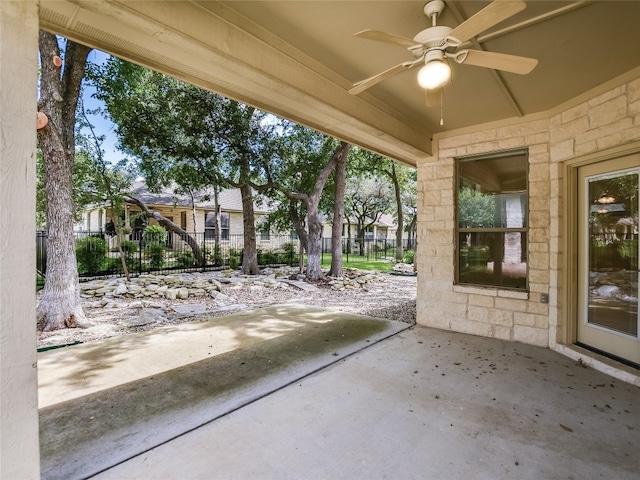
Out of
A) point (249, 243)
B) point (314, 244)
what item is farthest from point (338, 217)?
point (249, 243)

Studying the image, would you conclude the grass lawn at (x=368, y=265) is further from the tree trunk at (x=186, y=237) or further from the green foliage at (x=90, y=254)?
the green foliage at (x=90, y=254)

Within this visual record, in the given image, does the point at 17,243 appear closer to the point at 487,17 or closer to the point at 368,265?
the point at 487,17

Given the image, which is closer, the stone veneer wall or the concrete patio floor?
the concrete patio floor

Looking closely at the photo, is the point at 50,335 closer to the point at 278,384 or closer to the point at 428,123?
the point at 278,384

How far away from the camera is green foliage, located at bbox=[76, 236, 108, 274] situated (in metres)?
8.84

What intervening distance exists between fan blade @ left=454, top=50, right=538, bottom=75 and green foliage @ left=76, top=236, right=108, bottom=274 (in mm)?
9876

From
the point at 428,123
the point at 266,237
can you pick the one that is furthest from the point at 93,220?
the point at 428,123

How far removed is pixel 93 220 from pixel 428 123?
20.1 metres

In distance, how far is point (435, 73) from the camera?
216cm

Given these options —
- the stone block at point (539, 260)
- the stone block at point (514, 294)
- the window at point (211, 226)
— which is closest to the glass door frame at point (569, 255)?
the stone block at point (539, 260)

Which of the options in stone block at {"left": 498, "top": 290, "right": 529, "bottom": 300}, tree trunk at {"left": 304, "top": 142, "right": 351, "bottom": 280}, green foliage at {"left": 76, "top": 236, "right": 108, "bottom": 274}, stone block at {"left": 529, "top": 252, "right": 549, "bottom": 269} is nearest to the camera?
stone block at {"left": 529, "top": 252, "right": 549, "bottom": 269}

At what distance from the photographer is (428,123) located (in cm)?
443

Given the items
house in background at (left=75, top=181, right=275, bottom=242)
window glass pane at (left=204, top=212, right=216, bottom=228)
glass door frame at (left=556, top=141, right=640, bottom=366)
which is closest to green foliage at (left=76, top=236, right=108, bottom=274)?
house in background at (left=75, top=181, right=275, bottom=242)

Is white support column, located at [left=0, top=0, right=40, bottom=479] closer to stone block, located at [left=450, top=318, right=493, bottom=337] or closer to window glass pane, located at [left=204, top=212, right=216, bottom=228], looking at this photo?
stone block, located at [left=450, top=318, right=493, bottom=337]
